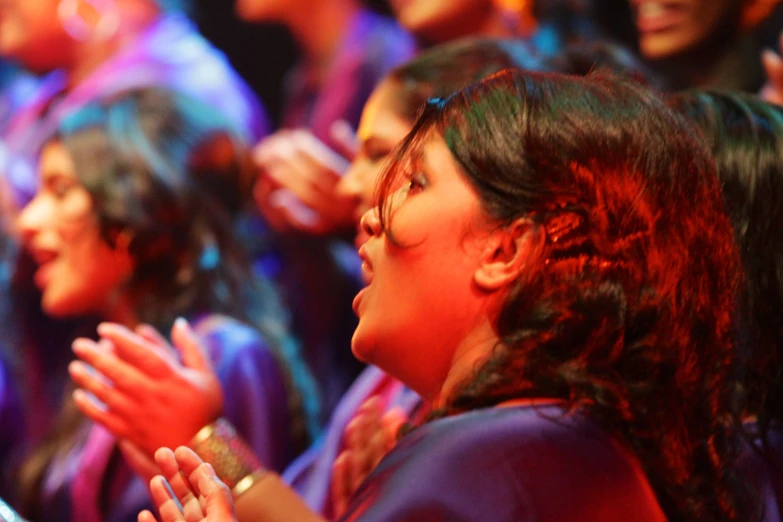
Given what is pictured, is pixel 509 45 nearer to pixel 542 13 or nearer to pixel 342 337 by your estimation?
pixel 542 13

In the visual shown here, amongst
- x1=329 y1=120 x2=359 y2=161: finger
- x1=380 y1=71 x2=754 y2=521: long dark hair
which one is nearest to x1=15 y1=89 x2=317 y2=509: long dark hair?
x1=329 y1=120 x2=359 y2=161: finger

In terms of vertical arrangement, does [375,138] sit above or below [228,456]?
above

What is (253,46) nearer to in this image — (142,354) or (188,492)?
(142,354)

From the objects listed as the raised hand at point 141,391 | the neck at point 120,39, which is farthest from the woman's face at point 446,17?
the raised hand at point 141,391

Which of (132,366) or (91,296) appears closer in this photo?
(132,366)

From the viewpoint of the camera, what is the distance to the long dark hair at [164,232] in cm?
200

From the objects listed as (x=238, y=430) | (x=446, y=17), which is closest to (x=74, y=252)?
(x=238, y=430)

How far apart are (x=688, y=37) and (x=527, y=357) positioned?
1181 millimetres

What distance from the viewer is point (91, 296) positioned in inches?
80.9

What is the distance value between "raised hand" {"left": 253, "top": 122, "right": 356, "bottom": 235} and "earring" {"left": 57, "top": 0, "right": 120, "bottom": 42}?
1018 mm

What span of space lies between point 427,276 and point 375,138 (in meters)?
0.83

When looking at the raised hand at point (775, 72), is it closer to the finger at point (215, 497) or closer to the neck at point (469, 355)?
the neck at point (469, 355)

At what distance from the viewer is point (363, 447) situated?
1.38 m

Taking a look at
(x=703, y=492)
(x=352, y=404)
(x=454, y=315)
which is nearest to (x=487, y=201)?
(x=454, y=315)
